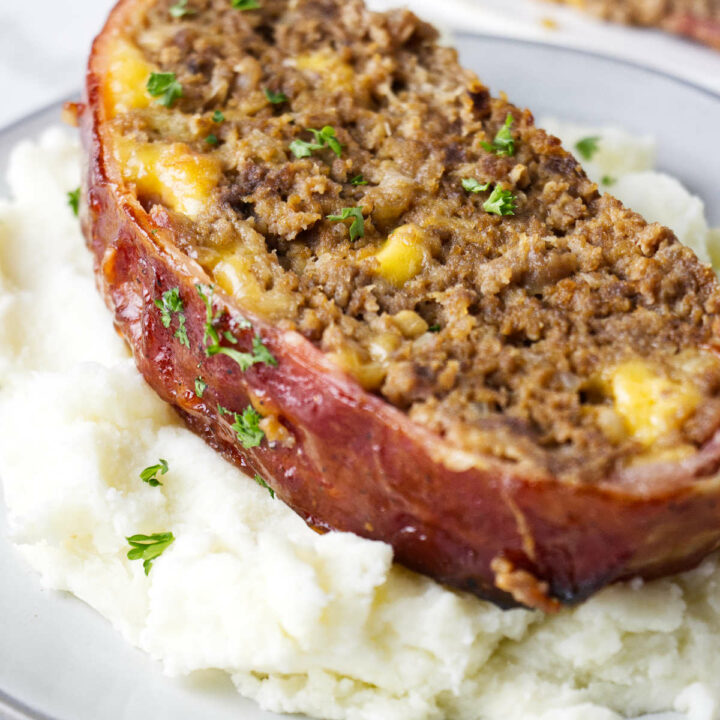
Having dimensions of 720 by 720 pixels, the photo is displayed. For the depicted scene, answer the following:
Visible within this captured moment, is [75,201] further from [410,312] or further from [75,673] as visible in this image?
[75,673]

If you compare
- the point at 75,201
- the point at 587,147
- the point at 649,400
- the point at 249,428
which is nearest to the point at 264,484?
the point at 249,428

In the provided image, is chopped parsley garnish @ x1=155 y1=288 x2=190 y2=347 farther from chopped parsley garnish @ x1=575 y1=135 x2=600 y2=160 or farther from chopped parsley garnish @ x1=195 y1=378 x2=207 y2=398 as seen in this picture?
chopped parsley garnish @ x1=575 y1=135 x2=600 y2=160

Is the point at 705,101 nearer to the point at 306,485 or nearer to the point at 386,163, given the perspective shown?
the point at 386,163

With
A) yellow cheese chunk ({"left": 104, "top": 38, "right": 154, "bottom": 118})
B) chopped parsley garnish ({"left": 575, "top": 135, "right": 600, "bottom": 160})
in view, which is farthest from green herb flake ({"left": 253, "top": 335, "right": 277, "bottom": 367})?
chopped parsley garnish ({"left": 575, "top": 135, "right": 600, "bottom": 160})

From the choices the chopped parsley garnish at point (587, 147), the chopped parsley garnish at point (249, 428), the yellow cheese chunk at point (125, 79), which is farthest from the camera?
the chopped parsley garnish at point (587, 147)

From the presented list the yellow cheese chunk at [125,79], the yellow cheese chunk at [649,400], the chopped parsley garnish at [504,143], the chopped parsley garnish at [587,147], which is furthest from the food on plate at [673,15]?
the yellow cheese chunk at [649,400]

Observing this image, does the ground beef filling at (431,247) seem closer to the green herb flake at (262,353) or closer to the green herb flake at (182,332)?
→ the green herb flake at (262,353)
